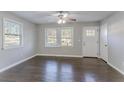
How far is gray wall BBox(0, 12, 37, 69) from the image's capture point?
4613 mm

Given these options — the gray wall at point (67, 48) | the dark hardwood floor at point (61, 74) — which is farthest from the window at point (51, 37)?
the dark hardwood floor at point (61, 74)

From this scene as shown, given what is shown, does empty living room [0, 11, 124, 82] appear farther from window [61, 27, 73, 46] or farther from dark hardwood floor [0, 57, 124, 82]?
dark hardwood floor [0, 57, 124, 82]

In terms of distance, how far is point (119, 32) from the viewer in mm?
4438

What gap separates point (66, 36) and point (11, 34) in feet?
12.3

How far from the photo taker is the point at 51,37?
8453 millimetres

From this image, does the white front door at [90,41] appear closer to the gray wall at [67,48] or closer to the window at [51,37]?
the gray wall at [67,48]

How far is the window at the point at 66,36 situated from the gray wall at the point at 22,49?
5.85ft

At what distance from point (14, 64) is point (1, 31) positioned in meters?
1.59

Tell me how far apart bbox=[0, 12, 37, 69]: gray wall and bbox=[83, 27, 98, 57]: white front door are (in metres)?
3.12

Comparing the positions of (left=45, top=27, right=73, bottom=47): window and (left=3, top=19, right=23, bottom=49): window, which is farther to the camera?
(left=45, top=27, right=73, bottom=47): window

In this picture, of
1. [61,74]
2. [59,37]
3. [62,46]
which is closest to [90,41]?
[62,46]

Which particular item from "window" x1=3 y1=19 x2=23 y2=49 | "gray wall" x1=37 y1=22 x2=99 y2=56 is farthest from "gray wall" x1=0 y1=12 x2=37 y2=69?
"gray wall" x1=37 y1=22 x2=99 y2=56
